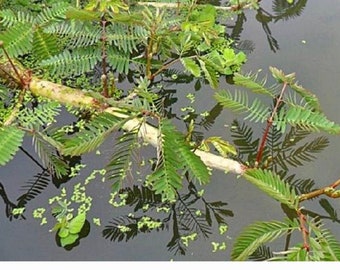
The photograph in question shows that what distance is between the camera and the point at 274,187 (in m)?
1.41

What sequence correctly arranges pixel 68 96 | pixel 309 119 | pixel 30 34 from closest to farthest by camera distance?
pixel 309 119, pixel 30 34, pixel 68 96

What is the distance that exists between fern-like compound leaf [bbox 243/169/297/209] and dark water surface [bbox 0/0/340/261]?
216mm

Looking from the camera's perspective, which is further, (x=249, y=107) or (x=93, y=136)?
(x=249, y=107)

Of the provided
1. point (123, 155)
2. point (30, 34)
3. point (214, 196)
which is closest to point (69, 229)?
point (123, 155)

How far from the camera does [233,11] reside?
8.13 ft

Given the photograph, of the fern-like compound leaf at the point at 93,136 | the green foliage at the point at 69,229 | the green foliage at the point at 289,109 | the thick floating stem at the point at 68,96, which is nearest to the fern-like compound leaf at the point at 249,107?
the green foliage at the point at 289,109

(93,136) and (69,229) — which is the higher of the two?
(93,136)

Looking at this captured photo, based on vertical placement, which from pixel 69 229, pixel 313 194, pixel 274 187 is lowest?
pixel 69 229

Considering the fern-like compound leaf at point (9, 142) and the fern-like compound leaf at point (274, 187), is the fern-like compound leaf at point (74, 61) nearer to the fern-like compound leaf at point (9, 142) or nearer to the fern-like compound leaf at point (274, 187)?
the fern-like compound leaf at point (9, 142)

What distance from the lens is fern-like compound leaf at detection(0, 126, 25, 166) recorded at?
1524 millimetres

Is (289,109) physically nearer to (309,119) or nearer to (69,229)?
(309,119)

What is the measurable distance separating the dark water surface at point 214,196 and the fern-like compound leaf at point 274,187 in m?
0.22

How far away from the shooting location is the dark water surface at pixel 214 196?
5.14 ft

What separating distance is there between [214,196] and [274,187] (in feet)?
1.07
